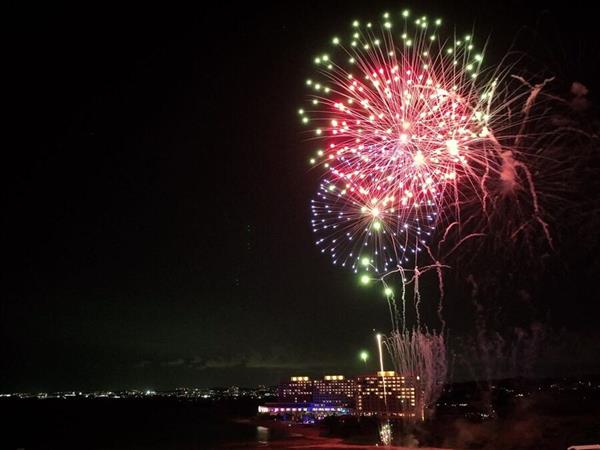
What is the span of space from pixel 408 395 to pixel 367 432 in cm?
1403

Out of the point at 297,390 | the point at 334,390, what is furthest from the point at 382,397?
the point at 297,390

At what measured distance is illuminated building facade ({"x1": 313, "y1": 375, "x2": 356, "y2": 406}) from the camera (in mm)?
103619

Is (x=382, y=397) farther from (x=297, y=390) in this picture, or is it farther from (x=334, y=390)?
(x=297, y=390)

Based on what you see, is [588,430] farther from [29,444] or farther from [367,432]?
[29,444]

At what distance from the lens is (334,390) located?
362ft

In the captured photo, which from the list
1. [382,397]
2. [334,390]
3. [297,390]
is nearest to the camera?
[382,397]

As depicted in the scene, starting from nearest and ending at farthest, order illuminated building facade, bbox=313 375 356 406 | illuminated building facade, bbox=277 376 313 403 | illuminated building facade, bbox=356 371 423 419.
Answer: illuminated building facade, bbox=356 371 423 419 → illuminated building facade, bbox=313 375 356 406 → illuminated building facade, bbox=277 376 313 403

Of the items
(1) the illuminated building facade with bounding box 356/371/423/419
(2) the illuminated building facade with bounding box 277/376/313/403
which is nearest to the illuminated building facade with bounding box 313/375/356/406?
(2) the illuminated building facade with bounding box 277/376/313/403

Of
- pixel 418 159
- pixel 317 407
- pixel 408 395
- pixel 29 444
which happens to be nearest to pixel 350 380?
pixel 317 407

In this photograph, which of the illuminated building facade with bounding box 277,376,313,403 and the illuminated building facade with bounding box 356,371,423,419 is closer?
the illuminated building facade with bounding box 356,371,423,419

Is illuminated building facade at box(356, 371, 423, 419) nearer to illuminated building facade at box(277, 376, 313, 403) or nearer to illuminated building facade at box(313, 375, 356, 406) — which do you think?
illuminated building facade at box(313, 375, 356, 406)

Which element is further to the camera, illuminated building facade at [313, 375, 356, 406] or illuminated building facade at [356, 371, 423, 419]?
illuminated building facade at [313, 375, 356, 406]

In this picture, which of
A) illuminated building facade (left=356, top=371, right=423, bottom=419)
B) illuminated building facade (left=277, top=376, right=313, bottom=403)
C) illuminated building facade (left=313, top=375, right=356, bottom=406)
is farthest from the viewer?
illuminated building facade (left=277, top=376, right=313, bottom=403)

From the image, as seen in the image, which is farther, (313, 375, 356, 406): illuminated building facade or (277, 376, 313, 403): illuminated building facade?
(277, 376, 313, 403): illuminated building facade
